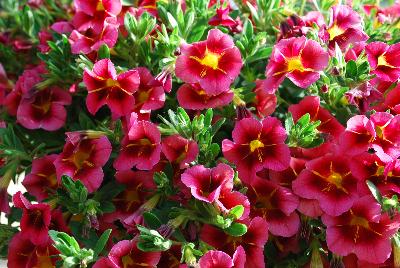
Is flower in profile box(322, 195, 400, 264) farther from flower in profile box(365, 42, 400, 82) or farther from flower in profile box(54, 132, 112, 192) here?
flower in profile box(54, 132, 112, 192)

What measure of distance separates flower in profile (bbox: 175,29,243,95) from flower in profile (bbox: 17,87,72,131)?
36 cm

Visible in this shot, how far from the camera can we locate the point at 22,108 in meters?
1.56

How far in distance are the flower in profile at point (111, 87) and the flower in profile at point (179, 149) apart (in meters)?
0.13

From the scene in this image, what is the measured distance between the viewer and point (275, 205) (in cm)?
132

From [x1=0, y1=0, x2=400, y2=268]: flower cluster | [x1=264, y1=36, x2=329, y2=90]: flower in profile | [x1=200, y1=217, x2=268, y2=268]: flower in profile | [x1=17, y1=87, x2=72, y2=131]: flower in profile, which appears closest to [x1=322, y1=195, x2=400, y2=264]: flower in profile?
[x1=0, y1=0, x2=400, y2=268]: flower cluster

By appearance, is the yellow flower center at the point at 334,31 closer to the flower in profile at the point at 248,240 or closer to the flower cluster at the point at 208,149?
the flower cluster at the point at 208,149

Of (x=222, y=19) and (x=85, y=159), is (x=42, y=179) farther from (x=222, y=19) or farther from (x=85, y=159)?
(x=222, y=19)

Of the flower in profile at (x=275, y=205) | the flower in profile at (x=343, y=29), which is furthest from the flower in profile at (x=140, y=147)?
the flower in profile at (x=343, y=29)

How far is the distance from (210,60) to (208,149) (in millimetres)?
188

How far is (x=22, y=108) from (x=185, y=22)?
1.42 feet

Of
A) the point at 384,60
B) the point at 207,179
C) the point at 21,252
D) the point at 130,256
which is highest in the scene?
the point at 384,60

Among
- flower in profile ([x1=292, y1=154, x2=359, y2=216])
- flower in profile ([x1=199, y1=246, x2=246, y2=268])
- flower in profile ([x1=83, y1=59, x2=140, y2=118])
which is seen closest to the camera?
flower in profile ([x1=199, y1=246, x2=246, y2=268])

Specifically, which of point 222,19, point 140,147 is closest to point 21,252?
point 140,147

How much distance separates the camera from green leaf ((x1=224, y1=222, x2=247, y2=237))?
1212mm
